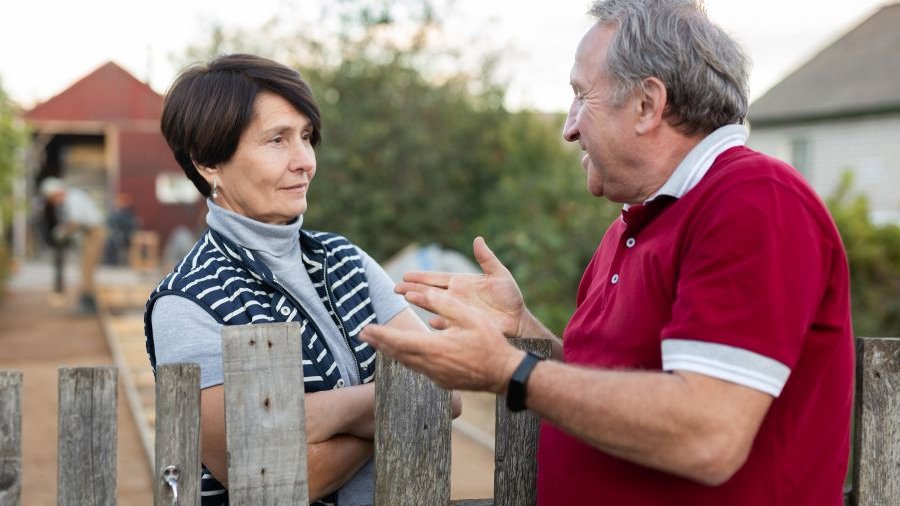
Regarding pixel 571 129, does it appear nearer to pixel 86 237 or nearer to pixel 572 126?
pixel 572 126

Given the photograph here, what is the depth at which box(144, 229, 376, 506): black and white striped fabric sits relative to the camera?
2.12m

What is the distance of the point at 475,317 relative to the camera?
167 centimetres

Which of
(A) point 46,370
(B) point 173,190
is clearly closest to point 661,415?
(A) point 46,370

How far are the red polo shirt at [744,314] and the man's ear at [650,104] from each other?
0.15 metres

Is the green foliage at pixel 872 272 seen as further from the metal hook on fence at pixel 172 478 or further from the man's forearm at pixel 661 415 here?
the metal hook on fence at pixel 172 478

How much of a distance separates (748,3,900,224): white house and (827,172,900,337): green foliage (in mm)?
8005

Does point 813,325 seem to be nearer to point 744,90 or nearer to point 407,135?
point 744,90

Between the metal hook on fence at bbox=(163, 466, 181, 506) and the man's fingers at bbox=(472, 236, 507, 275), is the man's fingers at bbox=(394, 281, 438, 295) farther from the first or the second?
the metal hook on fence at bbox=(163, 466, 181, 506)

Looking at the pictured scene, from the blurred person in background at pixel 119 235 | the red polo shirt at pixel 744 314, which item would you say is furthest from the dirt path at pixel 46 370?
the blurred person in background at pixel 119 235

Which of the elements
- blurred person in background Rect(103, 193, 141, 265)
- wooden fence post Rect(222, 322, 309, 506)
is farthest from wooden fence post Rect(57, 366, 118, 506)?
blurred person in background Rect(103, 193, 141, 265)

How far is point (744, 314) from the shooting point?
5.01 feet

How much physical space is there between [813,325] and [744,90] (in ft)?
1.67

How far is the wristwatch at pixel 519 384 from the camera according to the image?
1632mm

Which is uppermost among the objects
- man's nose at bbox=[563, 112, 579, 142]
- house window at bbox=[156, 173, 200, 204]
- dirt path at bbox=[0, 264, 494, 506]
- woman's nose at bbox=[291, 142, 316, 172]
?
house window at bbox=[156, 173, 200, 204]
